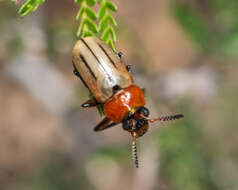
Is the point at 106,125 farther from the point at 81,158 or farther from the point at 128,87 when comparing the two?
the point at 81,158

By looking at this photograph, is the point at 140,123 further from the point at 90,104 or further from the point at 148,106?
the point at 148,106

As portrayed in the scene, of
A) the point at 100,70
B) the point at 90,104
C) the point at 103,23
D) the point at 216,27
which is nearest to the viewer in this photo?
the point at 103,23

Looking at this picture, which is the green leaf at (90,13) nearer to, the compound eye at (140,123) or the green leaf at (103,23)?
the green leaf at (103,23)

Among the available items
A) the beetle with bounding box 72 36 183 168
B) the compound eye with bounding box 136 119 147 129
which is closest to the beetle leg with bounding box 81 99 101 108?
the beetle with bounding box 72 36 183 168

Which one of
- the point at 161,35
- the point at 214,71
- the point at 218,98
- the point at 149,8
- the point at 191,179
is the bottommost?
the point at 191,179

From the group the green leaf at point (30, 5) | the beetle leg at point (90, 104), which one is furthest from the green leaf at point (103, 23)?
the beetle leg at point (90, 104)

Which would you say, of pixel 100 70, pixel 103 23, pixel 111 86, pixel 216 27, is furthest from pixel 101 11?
pixel 216 27

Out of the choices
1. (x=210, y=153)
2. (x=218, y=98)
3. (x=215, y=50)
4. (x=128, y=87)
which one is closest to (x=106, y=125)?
(x=128, y=87)
